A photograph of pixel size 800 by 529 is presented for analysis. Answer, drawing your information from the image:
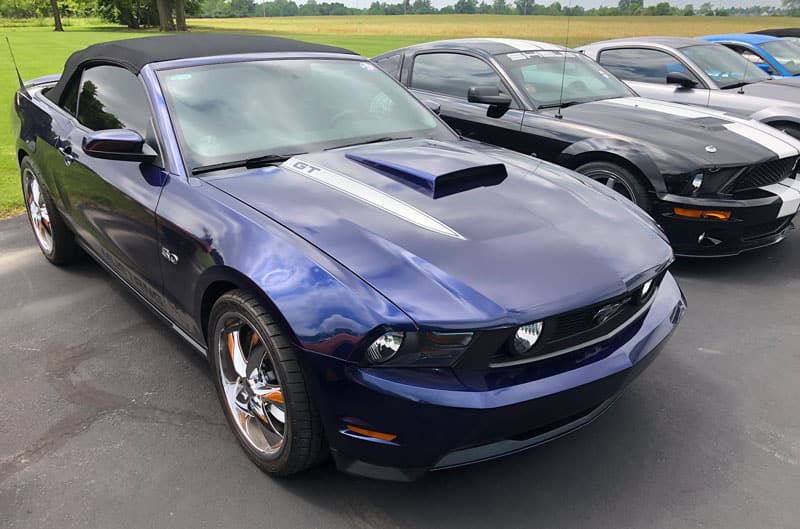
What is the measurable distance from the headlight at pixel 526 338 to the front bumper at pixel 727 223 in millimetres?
2733

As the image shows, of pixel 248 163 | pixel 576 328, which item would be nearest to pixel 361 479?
pixel 576 328

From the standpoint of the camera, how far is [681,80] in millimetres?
6688

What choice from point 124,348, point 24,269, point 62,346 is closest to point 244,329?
point 124,348

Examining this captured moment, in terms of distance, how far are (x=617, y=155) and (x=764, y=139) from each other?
1.14m

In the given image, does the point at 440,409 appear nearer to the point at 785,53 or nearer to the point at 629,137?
the point at 629,137

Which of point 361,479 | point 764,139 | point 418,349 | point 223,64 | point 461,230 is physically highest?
point 223,64

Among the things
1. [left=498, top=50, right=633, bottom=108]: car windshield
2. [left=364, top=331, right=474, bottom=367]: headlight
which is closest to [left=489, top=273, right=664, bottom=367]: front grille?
[left=364, top=331, right=474, bottom=367]: headlight

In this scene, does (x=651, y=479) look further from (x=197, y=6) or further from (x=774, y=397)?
(x=197, y=6)

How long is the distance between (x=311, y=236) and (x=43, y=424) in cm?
156

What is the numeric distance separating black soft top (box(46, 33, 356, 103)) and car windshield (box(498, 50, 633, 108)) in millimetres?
1973

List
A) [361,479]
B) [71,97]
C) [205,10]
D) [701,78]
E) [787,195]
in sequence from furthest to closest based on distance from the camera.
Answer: [205,10], [701,78], [787,195], [71,97], [361,479]

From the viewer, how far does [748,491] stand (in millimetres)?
2334

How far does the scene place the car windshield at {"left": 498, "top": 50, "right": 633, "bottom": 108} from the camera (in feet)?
17.3

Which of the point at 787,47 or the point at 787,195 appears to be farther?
the point at 787,47
